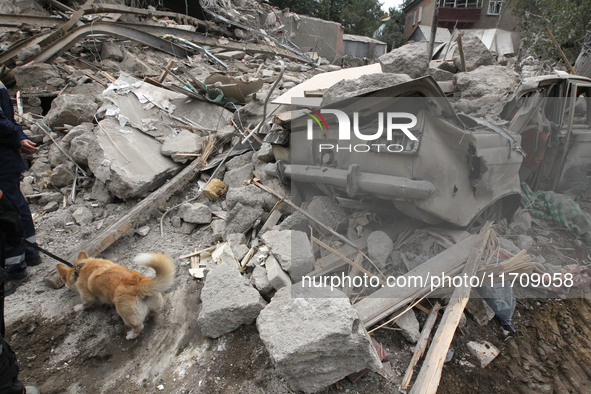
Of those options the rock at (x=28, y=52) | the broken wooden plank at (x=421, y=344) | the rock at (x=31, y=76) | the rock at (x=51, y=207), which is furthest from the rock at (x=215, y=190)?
the rock at (x=28, y=52)

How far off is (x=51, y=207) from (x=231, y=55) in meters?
8.13

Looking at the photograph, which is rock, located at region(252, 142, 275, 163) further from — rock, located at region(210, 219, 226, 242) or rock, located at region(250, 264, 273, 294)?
rock, located at region(250, 264, 273, 294)

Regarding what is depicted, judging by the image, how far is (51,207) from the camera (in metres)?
4.39

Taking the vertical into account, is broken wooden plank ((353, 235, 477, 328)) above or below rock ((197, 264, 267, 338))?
above

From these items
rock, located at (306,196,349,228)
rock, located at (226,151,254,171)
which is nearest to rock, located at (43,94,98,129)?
rock, located at (226,151,254,171)

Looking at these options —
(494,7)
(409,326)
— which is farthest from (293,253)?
(494,7)

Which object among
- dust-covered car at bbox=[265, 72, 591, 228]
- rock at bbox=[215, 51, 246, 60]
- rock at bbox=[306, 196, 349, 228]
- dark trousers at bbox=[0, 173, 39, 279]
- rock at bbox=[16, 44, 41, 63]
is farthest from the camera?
rock at bbox=[215, 51, 246, 60]

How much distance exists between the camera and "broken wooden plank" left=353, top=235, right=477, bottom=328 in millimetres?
2500

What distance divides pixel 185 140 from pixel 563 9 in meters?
11.4

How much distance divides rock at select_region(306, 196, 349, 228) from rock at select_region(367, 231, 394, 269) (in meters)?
0.42

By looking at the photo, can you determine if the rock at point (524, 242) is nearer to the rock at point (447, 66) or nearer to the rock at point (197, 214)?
the rock at point (197, 214)

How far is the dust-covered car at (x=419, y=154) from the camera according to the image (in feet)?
8.59

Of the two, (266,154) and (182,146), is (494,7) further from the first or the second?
(182,146)

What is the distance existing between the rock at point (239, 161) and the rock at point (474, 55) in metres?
5.33
